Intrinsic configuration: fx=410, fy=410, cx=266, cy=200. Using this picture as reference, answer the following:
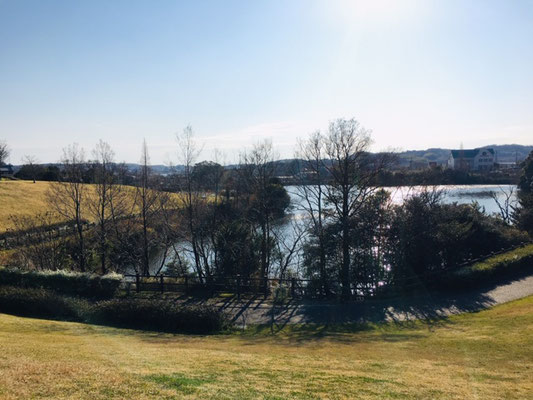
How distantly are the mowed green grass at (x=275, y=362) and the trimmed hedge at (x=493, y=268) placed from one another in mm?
4579

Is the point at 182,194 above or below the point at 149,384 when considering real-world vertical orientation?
above

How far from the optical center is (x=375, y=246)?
22328 millimetres

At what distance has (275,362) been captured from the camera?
10.2m

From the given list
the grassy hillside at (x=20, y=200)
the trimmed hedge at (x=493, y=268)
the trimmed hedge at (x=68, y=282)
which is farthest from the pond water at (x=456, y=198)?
the grassy hillside at (x=20, y=200)

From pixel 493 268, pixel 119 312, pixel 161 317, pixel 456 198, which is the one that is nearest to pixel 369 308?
pixel 161 317

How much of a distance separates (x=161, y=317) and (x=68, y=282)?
574 cm

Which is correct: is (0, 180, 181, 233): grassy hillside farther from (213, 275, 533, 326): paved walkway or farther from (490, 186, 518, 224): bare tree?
(490, 186, 518, 224): bare tree

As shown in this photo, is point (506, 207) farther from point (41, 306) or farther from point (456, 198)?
point (41, 306)

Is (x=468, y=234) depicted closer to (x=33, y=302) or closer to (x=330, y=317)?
(x=330, y=317)

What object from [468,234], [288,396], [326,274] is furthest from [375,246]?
[288,396]

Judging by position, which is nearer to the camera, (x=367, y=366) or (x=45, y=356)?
(x=45, y=356)

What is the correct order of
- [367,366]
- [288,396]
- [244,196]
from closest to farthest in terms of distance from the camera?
[288,396]
[367,366]
[244,196]

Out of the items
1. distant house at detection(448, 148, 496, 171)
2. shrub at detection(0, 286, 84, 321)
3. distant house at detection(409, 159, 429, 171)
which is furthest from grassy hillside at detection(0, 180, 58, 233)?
A: distant house at detection(448, 148, 496, 171)

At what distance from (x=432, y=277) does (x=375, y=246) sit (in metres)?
3.64
